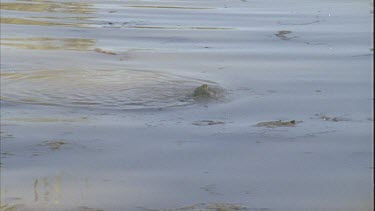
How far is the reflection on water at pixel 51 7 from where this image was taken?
9.52 m

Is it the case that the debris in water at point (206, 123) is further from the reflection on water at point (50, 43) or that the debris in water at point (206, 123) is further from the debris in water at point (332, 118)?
the reflection on water at point (50, 43)

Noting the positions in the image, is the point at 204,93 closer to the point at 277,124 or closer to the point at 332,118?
the point at 277,124

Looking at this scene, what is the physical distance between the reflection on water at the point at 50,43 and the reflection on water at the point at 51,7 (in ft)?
5.95

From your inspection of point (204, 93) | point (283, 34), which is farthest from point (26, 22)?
point (204, 93)

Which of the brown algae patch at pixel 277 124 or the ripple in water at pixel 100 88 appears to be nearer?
the brown algae patch at pixel 277 124

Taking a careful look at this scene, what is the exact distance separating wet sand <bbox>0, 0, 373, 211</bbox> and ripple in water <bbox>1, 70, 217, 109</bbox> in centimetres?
1

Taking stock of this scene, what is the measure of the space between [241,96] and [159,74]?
0.78 metres

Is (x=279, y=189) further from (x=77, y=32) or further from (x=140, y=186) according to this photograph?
(x=77, y=32)

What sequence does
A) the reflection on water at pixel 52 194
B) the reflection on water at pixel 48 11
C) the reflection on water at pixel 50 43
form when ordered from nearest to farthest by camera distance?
the reflection on water at pixel 52 194 < the reflection on water at pixel 50 43 < the reflection on water at pixel 48 11

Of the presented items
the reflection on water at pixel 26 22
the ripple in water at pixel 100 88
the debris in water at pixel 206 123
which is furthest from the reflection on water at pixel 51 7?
the debris in water at pixel 206 123

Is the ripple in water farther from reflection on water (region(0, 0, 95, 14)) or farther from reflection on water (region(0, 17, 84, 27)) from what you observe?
reflection on water (region(0, 0, 95, 14))

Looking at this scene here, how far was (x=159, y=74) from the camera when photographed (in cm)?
640

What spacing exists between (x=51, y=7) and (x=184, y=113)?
4.86m

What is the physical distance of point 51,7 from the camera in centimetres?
989
